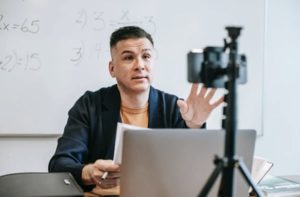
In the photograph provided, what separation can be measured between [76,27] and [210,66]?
53.4 inches

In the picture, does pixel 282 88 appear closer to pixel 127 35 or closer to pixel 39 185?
pixel 127 35

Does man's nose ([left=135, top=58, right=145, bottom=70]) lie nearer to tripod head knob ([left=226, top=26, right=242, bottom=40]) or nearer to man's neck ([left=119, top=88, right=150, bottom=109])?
man's neck ([left=119, top=88, right=150, bottom=109])

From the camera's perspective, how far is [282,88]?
7.73 ft

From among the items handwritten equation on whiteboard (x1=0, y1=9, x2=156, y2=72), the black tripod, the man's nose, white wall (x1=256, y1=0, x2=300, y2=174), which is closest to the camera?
the black tripod

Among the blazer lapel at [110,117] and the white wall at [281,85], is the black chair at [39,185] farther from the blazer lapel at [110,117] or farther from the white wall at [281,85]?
the white wall at [281,85]

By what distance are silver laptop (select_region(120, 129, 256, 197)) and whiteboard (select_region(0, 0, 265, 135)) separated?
107 centimetres

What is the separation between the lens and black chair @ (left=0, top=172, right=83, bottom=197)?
0.97 m

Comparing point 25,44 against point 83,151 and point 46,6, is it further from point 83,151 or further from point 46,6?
point 83,151

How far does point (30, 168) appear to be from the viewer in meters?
2.03

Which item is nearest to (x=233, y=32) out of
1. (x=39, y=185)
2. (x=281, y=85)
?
(x=39, y=185)

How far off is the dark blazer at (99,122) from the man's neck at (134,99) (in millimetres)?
21

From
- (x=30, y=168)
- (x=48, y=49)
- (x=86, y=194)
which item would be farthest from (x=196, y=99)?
(x=30, y=168)

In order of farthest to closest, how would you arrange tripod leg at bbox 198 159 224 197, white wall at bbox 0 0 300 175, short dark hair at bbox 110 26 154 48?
white wall at bbox 0 0 300 175 < short dark hair at bbox 110 26 154 48 < tripod leg at bbox 198 159 224 197

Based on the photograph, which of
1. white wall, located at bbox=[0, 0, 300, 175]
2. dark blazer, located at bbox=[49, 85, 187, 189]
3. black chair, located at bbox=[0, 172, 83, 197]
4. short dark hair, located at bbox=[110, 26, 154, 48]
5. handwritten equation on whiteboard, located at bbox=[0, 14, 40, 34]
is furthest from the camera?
white wall, located at bbox=[0, 0, 300, 175]
